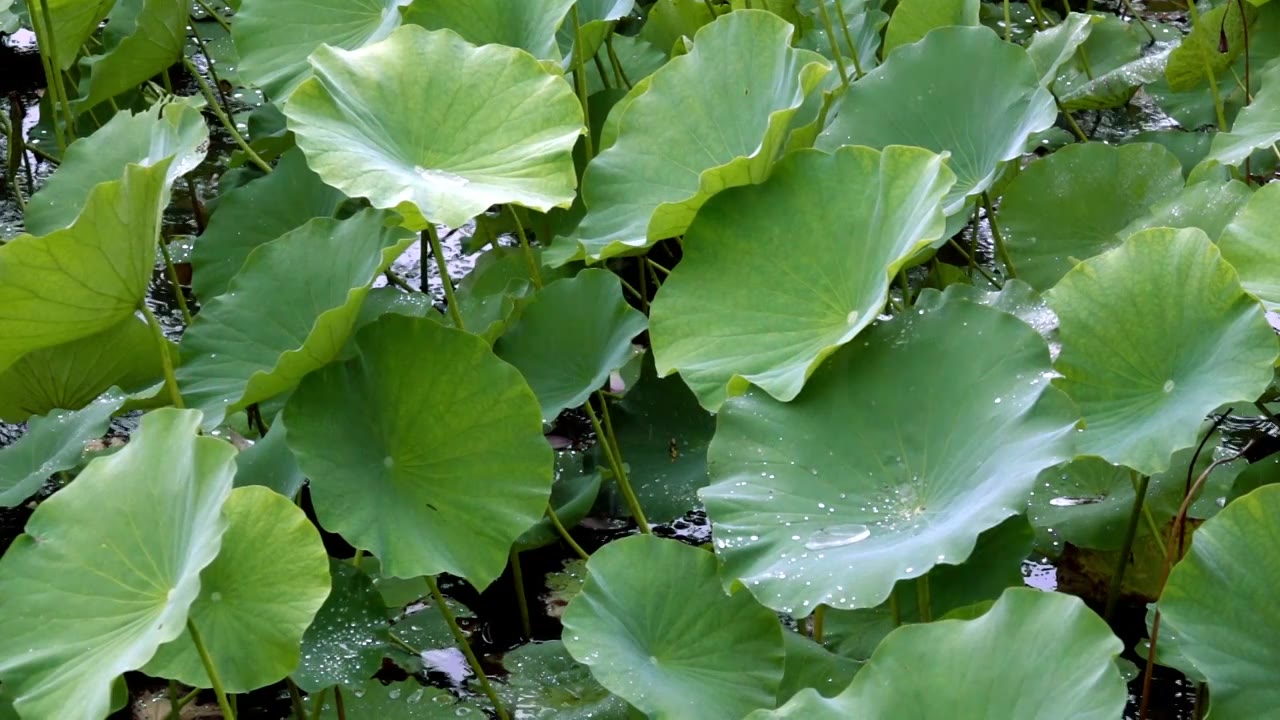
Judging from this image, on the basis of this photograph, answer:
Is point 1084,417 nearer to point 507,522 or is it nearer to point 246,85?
point 507,522

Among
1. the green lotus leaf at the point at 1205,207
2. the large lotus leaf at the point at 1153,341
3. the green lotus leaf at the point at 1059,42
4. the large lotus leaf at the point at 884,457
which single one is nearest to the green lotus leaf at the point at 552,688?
the large lotus leaf at the point at 884,457

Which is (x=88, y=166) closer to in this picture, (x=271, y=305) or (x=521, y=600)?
(x=271, y=305)

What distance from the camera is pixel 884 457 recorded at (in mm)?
1229

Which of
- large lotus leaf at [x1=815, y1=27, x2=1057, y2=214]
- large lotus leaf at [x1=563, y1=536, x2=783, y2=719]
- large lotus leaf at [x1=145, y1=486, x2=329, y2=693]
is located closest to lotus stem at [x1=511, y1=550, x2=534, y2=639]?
large lotus leaf at [x1=563, y1=536, x2=783, y2=719]

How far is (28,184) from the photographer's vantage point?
271cm

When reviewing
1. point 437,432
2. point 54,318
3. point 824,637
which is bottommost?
point 824,637

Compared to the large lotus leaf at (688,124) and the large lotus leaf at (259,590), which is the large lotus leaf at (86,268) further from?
Result: the large lotus leaf at (688,124)

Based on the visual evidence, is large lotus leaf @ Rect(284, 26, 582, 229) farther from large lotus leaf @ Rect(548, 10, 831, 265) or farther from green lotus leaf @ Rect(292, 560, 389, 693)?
green lotus leaf @ Rect(292, 560, 389, 693)

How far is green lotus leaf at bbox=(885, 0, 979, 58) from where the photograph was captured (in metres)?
1.87

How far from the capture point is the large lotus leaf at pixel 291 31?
1.83 meters

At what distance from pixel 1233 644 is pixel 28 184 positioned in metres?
2.46

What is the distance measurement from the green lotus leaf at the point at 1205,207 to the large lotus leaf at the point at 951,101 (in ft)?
0.62

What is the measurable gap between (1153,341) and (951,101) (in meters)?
0.48

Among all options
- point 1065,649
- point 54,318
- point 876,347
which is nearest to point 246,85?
point 54,318
